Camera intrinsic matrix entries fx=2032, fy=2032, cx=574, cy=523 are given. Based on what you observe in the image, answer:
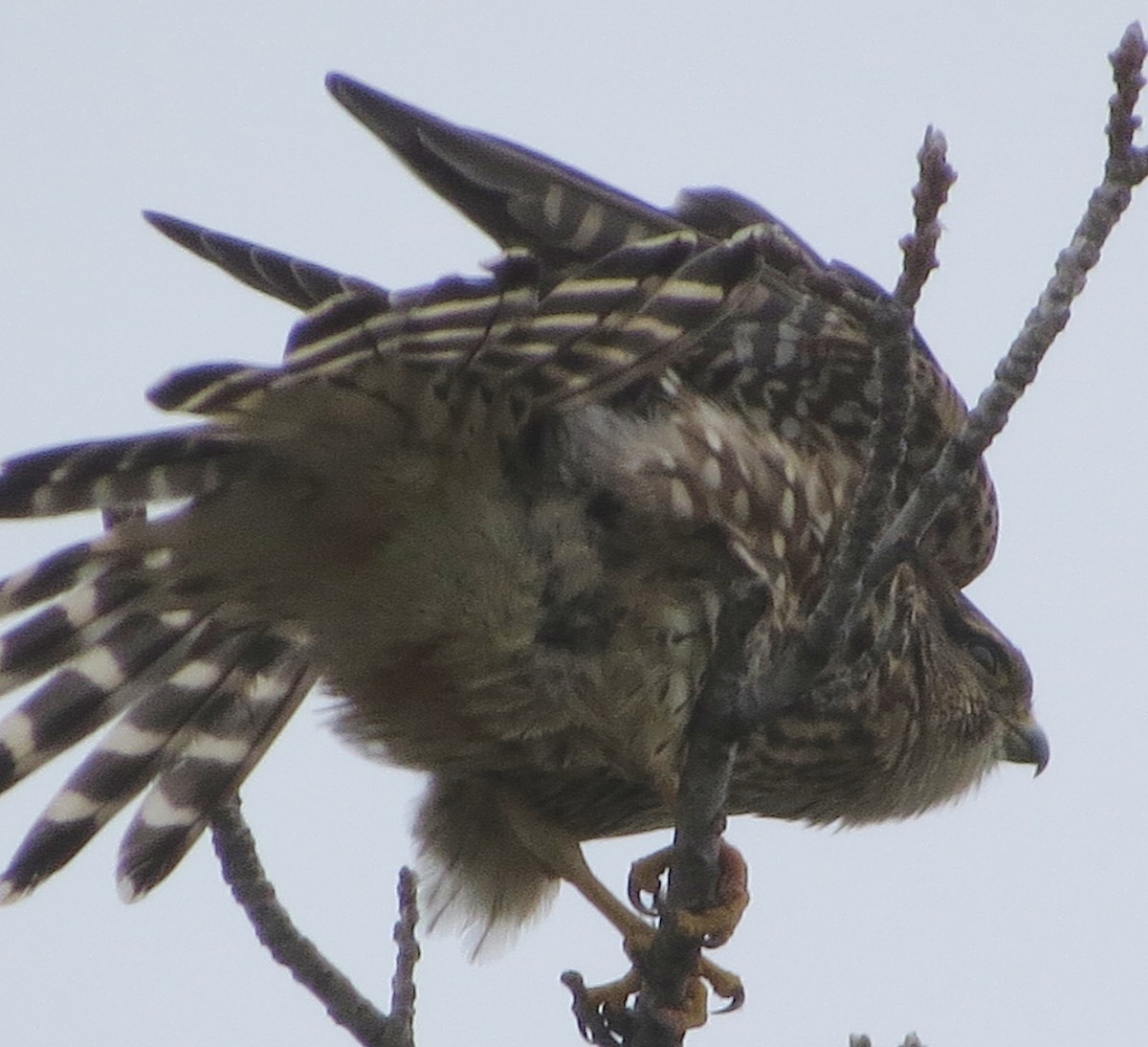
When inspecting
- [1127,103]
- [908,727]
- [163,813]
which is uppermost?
[1127,103]

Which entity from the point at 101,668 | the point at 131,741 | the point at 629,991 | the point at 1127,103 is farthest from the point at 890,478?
the point at 131,741

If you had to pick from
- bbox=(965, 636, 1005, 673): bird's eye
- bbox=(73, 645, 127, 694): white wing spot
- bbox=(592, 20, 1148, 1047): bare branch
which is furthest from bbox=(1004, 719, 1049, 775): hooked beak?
bbox=(73, 645, 127, 694): white wing spot

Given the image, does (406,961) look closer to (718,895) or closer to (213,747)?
(718,895)

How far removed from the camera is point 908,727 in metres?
4.74

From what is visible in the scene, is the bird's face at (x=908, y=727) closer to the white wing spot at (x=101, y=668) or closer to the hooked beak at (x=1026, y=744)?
the hooked beak at (x=1026, y=744)

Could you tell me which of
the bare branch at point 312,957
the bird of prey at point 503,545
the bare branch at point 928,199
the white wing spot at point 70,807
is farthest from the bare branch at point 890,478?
the white wing spot at point 70,807

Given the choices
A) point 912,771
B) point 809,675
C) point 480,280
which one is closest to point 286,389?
point 480,280

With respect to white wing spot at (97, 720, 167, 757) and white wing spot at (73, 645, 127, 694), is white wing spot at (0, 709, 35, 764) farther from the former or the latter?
→ white wing spot at (97, 720, 167, 757)

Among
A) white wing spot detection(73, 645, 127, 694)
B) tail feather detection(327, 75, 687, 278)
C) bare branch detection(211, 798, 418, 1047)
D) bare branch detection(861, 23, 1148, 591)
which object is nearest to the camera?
bare branch detection(861, 23, 1148, 591)

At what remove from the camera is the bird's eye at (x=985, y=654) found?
5.02 metres

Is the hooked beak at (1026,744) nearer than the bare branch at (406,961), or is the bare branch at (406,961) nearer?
the bare branch at (406,961)

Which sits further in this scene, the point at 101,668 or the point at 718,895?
the point at 101,668

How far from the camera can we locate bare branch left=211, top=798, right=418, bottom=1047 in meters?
3.32

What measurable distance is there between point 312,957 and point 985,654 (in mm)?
2262
